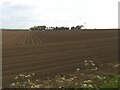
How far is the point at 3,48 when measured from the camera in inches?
839

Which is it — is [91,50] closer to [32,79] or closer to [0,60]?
[0,60]

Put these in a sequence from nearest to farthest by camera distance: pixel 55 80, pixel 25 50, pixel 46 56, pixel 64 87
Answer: pixel 64 87 → pixel 55 80 → pixel 46 56 → pixel 25 50

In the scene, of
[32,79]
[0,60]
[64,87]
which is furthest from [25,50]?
[64,87]

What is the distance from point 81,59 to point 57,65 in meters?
2.15

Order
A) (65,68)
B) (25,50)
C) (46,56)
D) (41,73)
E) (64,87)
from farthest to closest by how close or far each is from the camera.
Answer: (25,50) < (46,56) < (65,68) < (41,73) < (64,87)

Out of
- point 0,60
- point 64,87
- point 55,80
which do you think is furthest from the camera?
point 0,60

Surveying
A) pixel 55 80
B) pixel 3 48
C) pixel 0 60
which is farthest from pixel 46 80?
pixel 3 48

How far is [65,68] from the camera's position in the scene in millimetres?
14531

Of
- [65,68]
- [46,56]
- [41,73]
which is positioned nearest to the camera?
[41,73]

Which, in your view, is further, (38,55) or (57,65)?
(38,55)

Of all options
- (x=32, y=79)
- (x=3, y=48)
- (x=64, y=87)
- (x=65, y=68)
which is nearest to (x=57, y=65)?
(x=65, y=68)

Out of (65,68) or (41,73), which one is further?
(65,68)

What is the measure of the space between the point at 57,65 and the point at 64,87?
5.22 meters

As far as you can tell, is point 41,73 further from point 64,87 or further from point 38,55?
point 38,55
